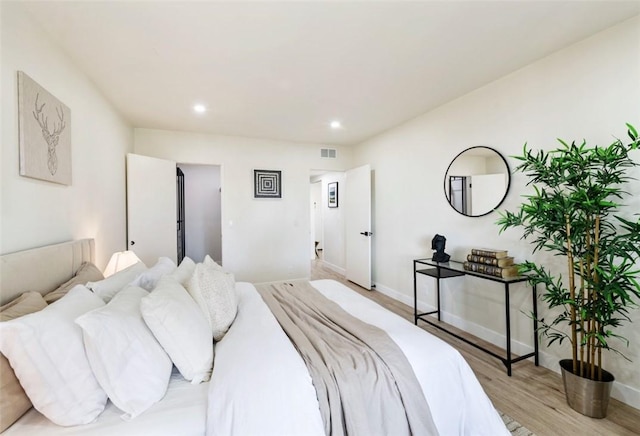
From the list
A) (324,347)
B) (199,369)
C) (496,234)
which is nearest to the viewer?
(199,369)

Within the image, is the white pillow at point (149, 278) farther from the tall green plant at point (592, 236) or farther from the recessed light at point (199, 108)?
the tall green plant at point (592, 236)

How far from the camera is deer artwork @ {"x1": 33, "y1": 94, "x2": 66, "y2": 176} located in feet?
5.37

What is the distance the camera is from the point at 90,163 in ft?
7.84

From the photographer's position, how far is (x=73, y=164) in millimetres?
2082

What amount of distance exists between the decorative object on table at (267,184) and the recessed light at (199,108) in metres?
1.34

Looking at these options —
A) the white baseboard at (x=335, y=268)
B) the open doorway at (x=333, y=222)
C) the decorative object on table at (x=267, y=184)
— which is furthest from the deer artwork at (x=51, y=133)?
the white baseboard at (x=335, y=268)

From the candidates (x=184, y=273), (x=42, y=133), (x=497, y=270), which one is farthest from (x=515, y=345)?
(x=42, y=133)

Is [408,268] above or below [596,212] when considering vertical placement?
below

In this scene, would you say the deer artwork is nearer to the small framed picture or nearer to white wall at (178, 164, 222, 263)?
white wall at (178, 164, 222, 263)

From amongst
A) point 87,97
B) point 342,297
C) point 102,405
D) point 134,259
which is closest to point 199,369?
point 102,405

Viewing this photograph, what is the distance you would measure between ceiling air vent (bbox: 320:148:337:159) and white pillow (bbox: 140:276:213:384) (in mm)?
3962

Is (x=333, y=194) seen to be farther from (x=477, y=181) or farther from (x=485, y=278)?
(x=485, y=278)

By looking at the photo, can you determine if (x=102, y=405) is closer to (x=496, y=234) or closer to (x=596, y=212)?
(x=596, y=212)

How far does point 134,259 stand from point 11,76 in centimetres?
153
